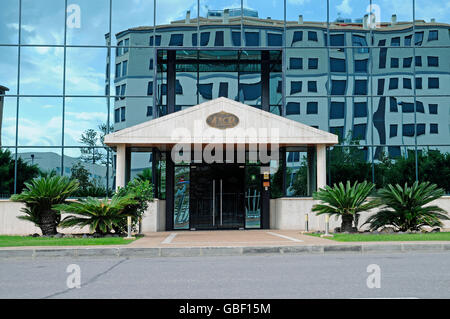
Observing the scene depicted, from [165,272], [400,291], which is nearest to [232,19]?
[165,272]

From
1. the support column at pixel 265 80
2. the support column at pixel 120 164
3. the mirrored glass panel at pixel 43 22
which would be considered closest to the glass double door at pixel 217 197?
the support column at pixel 120 164

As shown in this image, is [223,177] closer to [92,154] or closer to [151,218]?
[151,218]

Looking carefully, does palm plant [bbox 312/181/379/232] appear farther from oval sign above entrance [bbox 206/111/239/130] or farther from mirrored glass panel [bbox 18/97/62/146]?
mirrored glass panel [bbox 18/97/62/146]

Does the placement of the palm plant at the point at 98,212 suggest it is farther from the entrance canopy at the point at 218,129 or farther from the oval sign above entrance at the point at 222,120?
the oval sign above entrance at the point at 222,120

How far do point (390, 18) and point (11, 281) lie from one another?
66.9 feet

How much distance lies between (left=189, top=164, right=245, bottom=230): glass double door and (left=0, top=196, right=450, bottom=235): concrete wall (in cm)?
131

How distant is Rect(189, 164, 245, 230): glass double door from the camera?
21578 mm

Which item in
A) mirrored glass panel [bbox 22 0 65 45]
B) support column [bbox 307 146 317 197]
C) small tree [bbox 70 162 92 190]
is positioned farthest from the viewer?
mirrored glass panel [bbox 22 0 65 45]

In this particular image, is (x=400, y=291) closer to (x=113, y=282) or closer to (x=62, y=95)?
(x=113, y=282)

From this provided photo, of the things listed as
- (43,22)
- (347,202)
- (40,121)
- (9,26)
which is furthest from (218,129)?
(9,26)

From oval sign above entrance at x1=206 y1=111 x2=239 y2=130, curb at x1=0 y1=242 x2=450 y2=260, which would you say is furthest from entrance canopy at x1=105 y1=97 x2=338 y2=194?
curb at x1=0 y1=242 x2=450 y2=260

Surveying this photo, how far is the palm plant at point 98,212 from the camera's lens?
16.1 m

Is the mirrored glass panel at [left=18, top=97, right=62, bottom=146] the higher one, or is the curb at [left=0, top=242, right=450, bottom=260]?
the mirrored glass panel at [left=18, top=97, right=62, bottom=146]

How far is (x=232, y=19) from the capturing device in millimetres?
24031
